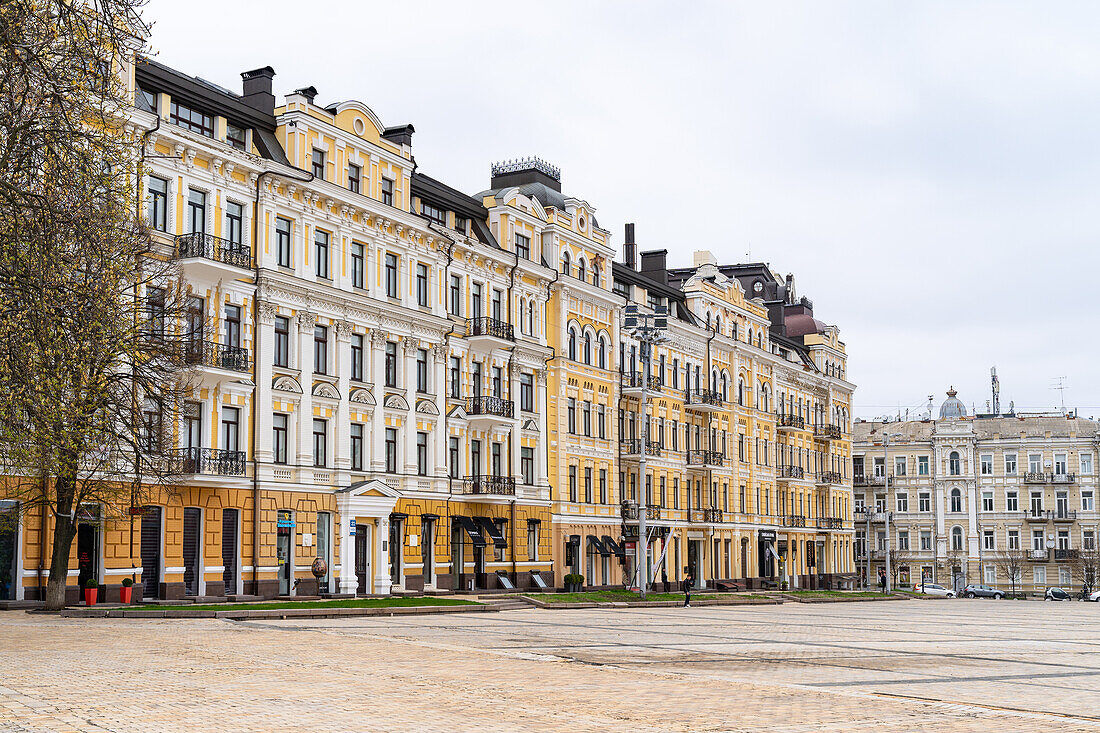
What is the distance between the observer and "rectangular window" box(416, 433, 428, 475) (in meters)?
47.5

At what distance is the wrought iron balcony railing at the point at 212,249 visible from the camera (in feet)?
122

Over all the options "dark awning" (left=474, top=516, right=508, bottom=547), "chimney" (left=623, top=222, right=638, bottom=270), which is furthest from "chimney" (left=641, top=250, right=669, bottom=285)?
"dark awning" (left=474, top=516, right=508, bottom=547)

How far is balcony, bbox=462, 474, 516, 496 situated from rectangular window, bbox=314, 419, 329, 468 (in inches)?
323

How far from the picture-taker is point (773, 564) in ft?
258

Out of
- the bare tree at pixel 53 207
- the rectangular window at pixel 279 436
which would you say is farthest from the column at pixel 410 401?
the bare tree at pixel 53 207

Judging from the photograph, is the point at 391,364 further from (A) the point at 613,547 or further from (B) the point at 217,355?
(A) the point at 613,547

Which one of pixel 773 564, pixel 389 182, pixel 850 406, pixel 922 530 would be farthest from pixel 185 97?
pixel 922 530

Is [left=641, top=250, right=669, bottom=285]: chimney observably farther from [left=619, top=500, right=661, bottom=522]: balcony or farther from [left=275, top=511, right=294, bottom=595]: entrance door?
[left=275, top=511, right=294, bottom=595]: entrance door

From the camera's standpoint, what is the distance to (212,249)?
3800cm

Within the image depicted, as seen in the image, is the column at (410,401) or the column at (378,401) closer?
the column at (378,401)

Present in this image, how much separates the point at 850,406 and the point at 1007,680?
79758 mm

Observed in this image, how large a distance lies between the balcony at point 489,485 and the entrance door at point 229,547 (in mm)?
12705

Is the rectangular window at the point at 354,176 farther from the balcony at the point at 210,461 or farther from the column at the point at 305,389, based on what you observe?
the balcony at the point at 210,461

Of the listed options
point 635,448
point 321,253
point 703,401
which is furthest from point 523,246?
point 703,401
